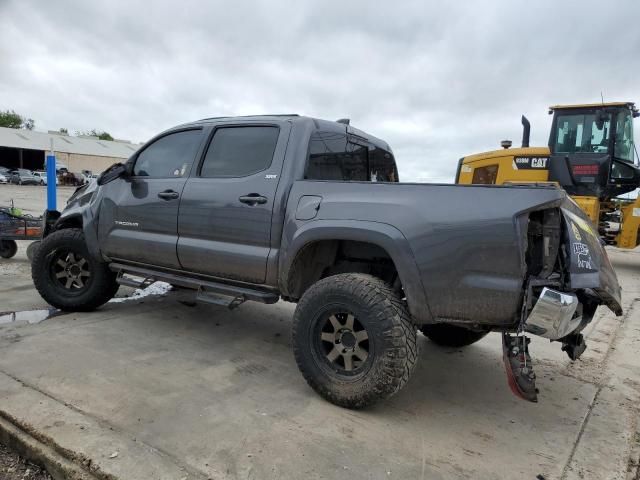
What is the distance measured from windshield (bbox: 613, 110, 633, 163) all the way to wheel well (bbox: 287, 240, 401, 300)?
7921mm

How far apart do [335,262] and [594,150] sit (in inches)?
316

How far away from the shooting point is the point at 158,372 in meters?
3.43

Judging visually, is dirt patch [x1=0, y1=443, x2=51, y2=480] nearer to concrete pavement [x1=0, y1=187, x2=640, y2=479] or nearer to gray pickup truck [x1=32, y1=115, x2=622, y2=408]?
concrete pavement [x1=0, y1=187, x2=640, y2=479]

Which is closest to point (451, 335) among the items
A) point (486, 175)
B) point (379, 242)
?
point (379, 242)

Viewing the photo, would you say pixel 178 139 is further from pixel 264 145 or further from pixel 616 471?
pixel 616 471

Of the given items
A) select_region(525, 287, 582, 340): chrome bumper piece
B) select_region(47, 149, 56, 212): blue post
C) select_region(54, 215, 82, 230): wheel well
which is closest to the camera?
select_region(525, 287, 582, 340): chrome bumper piece

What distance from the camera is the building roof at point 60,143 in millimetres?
48625

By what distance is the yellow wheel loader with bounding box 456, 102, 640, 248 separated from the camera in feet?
29.7

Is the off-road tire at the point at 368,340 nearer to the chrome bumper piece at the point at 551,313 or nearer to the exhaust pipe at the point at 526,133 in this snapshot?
the chrome bumper piece at the point at 551,313

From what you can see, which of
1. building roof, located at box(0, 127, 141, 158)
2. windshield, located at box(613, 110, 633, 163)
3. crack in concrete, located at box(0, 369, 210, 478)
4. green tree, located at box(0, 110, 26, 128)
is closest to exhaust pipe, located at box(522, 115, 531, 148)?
windshield, located at box(613, 110, 633, 163)

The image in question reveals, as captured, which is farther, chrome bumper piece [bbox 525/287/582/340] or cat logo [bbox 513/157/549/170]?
cat logo [bbox 513/157/549/170]

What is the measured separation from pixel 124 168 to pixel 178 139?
0.62 metres

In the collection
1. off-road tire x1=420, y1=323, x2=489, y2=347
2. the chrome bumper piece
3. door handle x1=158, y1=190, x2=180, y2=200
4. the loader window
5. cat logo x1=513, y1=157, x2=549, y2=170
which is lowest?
off-road tire x1=420, y1=323, x2=489, y2=347

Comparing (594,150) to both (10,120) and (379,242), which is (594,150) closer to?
(379,242)
